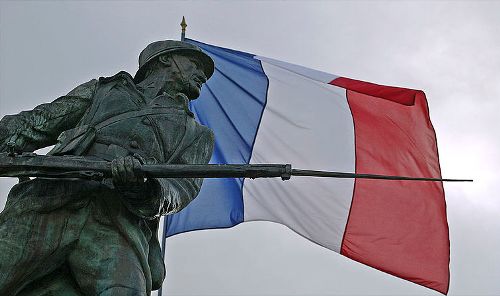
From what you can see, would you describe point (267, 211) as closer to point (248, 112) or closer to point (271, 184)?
point (271, 184)

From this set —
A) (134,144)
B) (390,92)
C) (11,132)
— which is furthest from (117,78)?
(390,92)

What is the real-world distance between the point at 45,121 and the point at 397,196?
9712mm

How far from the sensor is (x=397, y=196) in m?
16.6

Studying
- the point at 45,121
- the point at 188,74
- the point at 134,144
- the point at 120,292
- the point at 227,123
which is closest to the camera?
the point at 120,292

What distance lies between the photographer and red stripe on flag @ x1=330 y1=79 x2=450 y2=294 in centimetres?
1611

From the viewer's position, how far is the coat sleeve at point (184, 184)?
23.2 ft

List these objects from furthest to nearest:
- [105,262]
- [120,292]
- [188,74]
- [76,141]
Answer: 1. [188,74]
2. [76,141]
3. [105,262]
4. [120,292]

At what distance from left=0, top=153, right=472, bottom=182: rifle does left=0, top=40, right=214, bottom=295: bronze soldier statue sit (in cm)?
15

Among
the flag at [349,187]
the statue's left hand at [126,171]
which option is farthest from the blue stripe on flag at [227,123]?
the statue's left hand at [126,171]

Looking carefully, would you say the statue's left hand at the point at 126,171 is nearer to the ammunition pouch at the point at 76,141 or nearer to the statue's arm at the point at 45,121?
the ammunition pouch at the point at 76,141

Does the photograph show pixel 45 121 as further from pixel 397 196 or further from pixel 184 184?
pixel 397 196

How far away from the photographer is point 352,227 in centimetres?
1639

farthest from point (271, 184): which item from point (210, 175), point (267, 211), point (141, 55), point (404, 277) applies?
point (210, 175)

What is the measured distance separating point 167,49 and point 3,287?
105 inches
